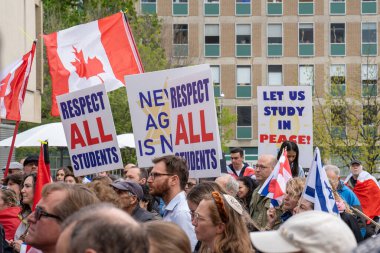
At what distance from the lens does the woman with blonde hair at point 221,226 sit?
236 inches

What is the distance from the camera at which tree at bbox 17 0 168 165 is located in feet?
112

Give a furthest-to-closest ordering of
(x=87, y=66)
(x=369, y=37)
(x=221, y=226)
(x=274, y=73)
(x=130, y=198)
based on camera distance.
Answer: (x=274, y=73) → (x=369, y=37) → (x=87, y=66) → (x=130, y=198) → (x=221, y=226)

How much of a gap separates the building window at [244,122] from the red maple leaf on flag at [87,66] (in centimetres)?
4572

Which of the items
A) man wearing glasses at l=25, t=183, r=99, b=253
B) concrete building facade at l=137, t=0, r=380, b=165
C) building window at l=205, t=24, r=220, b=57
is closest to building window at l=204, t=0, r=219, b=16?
concrete building facade at l=137, t=0, r=380, b=165

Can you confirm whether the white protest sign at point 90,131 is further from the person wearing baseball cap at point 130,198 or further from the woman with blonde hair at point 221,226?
the woman with blonde hair at point 221,226

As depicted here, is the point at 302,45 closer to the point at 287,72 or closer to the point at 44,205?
the point at 287,72

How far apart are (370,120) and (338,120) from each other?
1.42 metres

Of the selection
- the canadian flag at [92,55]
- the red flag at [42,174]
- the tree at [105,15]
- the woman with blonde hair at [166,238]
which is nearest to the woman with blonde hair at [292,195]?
the red flag at [42,174]

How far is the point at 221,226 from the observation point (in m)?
6.13

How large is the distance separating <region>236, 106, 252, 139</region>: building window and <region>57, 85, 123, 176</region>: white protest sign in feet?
162

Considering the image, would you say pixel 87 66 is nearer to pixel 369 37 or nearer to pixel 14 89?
pixel 14 89

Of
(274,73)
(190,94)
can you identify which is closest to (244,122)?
(274,73)

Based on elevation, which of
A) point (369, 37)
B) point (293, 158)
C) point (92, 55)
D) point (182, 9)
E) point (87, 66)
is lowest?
point (293, 158)

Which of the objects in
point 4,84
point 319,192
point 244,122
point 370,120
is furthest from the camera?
point 244,122
